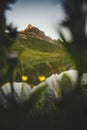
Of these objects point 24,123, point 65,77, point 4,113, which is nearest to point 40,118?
point 24,123

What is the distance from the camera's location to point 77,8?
1.55 metres

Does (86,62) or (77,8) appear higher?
(77,8)

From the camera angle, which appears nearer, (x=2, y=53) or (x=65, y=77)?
(x=2, y=53)

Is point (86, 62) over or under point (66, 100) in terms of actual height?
over

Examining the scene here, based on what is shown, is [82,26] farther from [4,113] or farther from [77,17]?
[4,113]

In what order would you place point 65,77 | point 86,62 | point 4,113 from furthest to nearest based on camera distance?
1. point 65,77
2. point 86,62
3. point 4,113

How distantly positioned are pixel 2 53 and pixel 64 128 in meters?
0.61

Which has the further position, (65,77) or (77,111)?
(65,77)

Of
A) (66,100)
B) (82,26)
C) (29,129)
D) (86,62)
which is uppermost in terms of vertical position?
(82,26)

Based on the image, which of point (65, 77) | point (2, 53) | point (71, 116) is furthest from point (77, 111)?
point (65, 77)

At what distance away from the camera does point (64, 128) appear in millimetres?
1608

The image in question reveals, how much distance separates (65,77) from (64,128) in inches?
33.2

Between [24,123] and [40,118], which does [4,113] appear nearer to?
[24,123]

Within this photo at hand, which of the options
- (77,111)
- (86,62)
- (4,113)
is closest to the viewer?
(77,111)
